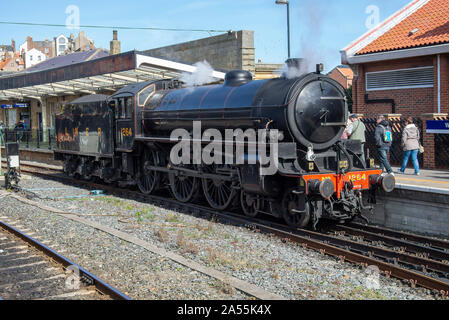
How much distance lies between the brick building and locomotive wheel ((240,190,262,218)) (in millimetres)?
6266

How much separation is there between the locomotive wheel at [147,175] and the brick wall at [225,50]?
8789mm

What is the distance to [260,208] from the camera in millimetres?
9414

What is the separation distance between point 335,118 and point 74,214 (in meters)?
5.82

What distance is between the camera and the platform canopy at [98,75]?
17.7 m

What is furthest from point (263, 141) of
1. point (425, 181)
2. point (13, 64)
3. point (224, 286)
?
point (13, 64)

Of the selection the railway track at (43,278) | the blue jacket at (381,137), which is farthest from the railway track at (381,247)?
the railway track at (43,278)

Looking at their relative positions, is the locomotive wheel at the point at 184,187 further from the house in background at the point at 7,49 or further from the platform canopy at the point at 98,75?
the house in background at the point at 7,49

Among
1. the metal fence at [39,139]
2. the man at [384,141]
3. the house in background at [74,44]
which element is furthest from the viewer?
the house in background at [74,44]

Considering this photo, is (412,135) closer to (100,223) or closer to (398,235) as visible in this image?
(398,235)

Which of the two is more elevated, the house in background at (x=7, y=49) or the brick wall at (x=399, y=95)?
the house in background at (x=7, y=49)

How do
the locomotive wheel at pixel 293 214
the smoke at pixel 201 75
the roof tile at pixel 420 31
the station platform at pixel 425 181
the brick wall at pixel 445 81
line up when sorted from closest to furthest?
the locomotive wheel at pixel 293 214, the station platform at pixel 425 181, the smoke at pixel 201 75, the brick wall at pixel 445 81, the roof tile at pixel 420 31

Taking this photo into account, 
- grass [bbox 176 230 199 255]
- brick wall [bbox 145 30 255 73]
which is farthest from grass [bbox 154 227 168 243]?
brick wall [bbox 145 30 255 73]

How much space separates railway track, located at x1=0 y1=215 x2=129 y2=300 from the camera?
5.43m

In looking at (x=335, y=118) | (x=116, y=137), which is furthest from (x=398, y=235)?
(x=116, y=137)
